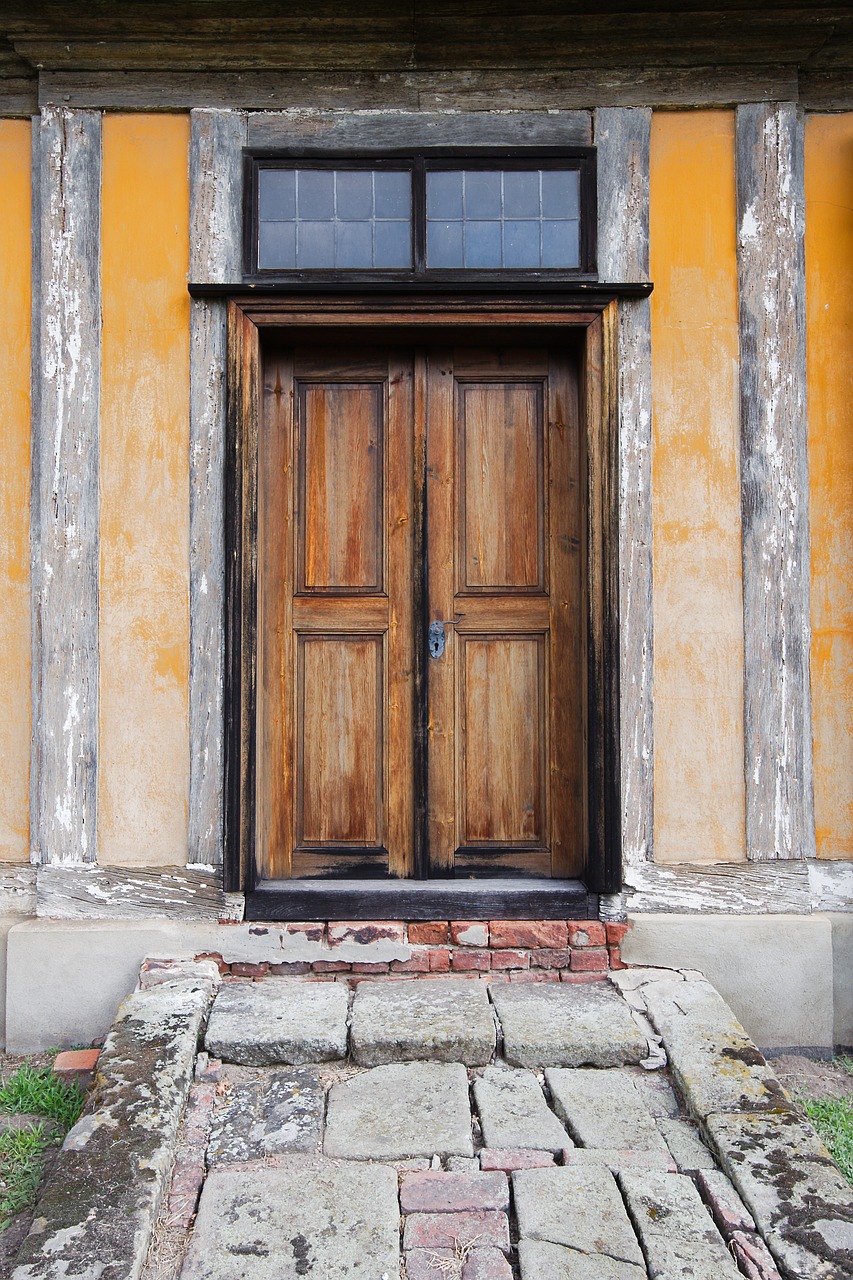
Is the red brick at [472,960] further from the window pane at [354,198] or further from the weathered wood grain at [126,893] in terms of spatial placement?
the window pane at [354,198]

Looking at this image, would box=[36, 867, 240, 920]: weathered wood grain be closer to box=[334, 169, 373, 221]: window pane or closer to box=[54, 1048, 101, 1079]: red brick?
box=[54, 1048, 101, 1079]: red brick

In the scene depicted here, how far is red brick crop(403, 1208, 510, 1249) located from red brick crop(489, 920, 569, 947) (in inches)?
51.3

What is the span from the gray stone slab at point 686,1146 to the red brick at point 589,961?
857mm

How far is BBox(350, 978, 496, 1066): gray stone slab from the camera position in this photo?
2959mm

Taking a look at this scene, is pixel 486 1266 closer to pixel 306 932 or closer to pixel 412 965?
pixel 412 965

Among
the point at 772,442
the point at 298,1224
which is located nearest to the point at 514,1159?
the point at 298,1224

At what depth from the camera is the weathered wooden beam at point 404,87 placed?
3619 millimetres

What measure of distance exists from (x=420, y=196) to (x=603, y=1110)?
3.31 metres

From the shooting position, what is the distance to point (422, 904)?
361cm

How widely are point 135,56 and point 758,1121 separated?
14.1 feet

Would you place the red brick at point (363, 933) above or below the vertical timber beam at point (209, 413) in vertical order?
below

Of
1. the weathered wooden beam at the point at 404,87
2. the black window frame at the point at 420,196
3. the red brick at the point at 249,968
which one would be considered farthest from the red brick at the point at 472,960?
the weathered wooden beam at the point at 404,87

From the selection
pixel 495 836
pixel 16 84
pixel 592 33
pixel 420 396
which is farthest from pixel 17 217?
pixel 495 836

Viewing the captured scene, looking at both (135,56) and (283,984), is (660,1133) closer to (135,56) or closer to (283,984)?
(283,984)
